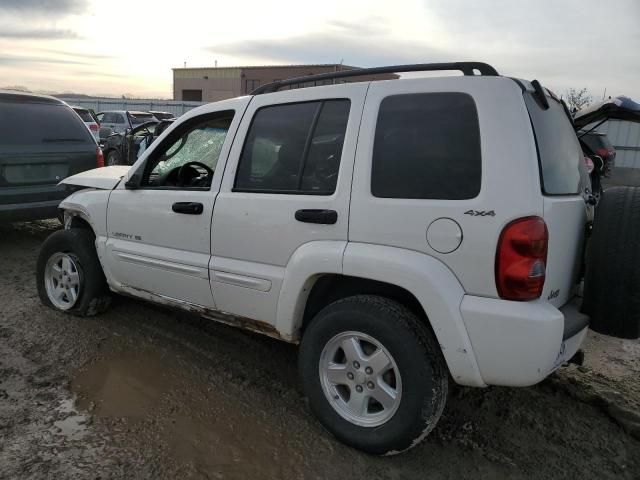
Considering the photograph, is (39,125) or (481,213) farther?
(39,125)

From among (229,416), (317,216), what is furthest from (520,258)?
(229,416)

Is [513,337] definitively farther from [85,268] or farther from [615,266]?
[85,268]

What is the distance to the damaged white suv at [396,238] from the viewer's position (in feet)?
7.58

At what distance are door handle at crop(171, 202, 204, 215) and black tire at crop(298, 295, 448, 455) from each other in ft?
3.58

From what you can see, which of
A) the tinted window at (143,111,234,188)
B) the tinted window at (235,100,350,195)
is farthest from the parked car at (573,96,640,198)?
the tinted window at (143,111,234,188)

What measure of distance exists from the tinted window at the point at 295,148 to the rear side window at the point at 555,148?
958 millimetres

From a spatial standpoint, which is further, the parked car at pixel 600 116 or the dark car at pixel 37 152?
the dark car at pixel 37 152

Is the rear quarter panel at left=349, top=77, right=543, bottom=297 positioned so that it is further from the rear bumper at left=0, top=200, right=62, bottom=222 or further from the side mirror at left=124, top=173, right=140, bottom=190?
the rear bumper at left=0, top=200, right=62, bottom=222

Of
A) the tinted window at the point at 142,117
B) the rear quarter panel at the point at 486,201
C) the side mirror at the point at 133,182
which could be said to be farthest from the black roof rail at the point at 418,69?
the tinted window at the point at 142,117

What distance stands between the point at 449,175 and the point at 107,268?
2820mm

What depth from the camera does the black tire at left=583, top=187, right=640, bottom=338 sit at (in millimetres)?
2545

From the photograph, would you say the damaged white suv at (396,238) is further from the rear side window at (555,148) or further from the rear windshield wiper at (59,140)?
the rear windshield wiper at (59,140)

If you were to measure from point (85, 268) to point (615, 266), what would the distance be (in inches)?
146

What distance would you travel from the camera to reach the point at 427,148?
2543mm
